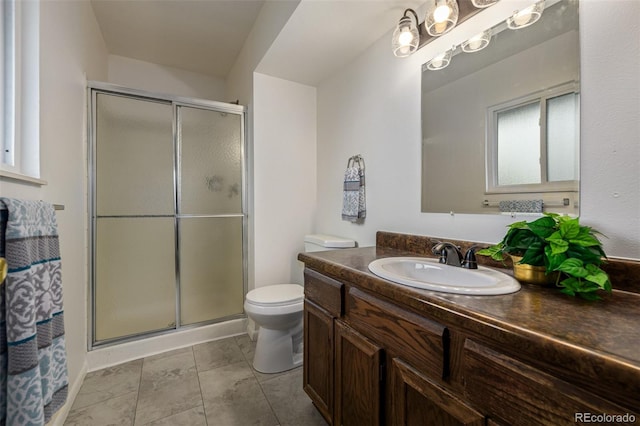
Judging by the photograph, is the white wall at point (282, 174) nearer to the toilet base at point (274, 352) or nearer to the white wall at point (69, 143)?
the toilet base at point (274, 352)

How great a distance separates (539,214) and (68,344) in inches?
91.5

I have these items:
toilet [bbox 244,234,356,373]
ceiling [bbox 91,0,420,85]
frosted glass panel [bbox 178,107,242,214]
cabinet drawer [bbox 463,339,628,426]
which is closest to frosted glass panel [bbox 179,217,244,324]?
frosted glass panel [bbox 178,107,242,214]

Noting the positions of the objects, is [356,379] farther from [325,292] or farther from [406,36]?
[406,36]

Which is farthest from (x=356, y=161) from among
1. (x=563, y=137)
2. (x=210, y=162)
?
(x=210, y=162)

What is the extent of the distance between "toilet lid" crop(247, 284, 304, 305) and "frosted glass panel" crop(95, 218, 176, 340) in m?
0.83

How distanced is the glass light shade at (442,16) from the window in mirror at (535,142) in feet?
1.51

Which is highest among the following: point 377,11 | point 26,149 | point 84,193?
point 377,11

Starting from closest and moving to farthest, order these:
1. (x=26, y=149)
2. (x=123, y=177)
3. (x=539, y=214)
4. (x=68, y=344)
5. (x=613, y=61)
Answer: (x=613, y=61) < (x=539, y=214) < (x=26, y=149) < (x=68, y=344) < (x=123, y=177)

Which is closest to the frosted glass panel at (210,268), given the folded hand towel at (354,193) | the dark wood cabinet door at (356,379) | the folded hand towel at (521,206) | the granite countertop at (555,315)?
the folded hand towel at (354,193)

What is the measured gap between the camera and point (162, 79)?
287 cm

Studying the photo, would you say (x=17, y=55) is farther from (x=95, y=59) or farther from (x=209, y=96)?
(x=209, y=96)

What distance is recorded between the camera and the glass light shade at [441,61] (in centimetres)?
133

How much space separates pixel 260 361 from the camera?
1.79 m

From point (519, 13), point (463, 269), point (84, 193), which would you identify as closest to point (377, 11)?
point (519, 13)
